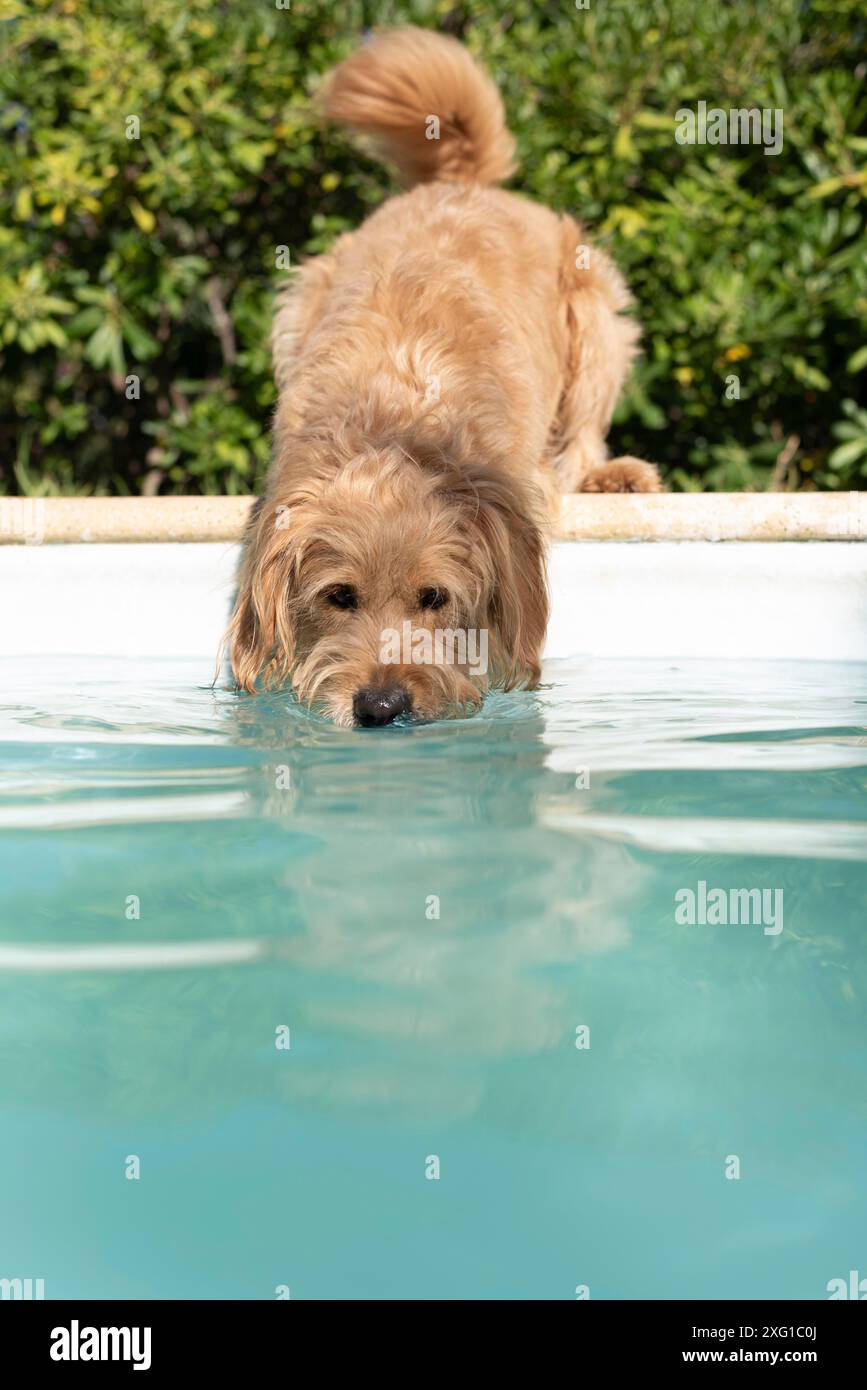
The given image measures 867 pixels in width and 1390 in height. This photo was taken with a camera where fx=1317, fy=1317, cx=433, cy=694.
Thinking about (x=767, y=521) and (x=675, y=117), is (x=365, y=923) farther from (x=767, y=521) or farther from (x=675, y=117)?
(x=675, y=117)

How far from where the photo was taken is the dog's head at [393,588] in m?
3.70

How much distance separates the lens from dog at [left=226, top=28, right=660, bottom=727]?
3738 mm

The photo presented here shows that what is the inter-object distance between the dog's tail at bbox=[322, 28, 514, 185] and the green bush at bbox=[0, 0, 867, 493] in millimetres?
521

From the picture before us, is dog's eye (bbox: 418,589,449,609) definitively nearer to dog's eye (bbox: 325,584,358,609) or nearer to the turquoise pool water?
dog's eye (bbox: 325,584,358,609)

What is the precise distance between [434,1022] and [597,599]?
9.08 ft

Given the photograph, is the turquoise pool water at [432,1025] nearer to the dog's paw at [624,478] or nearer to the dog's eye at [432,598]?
the dog's eye at [432,598]

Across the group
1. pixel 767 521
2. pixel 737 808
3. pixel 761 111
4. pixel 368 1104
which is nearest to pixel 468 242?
pixel 767 521

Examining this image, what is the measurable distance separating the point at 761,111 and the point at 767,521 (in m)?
2.63

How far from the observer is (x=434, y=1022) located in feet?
6.00

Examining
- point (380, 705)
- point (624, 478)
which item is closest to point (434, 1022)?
point (380, 705)

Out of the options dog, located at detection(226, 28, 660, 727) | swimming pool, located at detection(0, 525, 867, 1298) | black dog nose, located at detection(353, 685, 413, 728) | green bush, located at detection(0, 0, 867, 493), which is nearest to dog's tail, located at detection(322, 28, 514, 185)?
dog, located at detection(226, 28, 660, 727)

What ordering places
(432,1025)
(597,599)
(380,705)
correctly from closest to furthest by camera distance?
1. (432,1025)
2. (380,705)
3. (597,599)

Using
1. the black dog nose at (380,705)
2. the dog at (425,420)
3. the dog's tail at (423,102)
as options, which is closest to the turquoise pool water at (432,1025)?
the black dog nose at (380,705)

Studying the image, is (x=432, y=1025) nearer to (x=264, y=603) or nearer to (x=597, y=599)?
(x=264, y=603)
